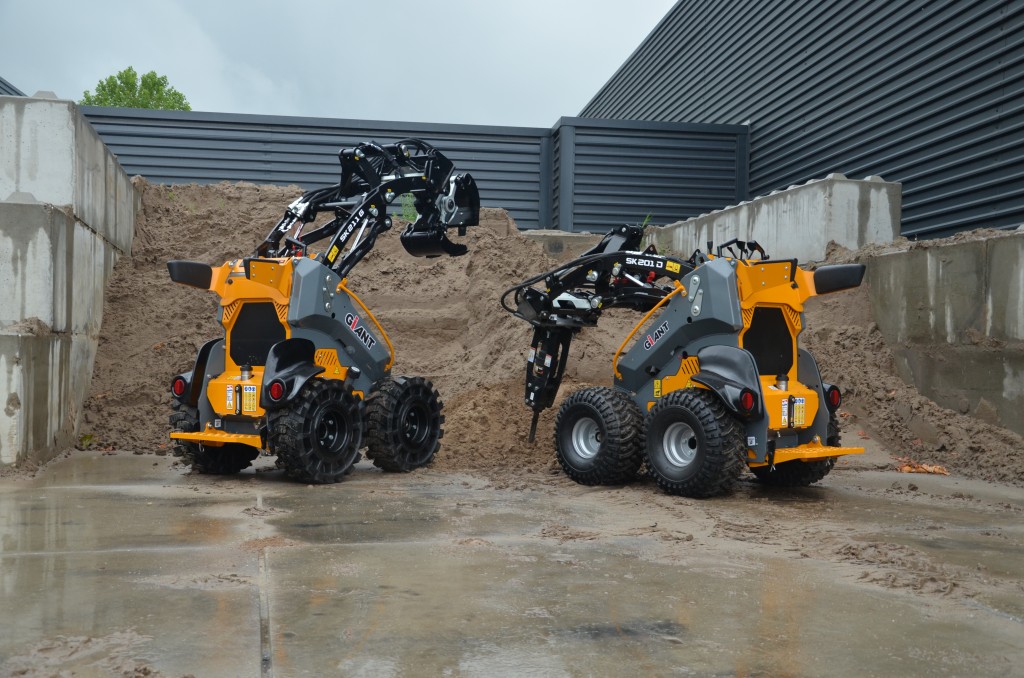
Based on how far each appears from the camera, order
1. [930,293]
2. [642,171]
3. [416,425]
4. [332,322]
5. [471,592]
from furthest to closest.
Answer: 1. [642,171]
2. [930,293]
3. [416,425]
4. [332,322]
5. [471,592]

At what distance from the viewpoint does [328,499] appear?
25.5ft

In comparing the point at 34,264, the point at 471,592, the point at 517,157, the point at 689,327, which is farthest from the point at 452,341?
the point at 471,592

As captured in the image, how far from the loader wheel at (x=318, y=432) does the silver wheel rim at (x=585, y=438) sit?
2.00 meters

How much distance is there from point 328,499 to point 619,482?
253cm

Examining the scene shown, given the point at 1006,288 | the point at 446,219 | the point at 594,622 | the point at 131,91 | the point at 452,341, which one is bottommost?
the point at 594,622

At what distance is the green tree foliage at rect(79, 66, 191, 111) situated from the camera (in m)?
42.3

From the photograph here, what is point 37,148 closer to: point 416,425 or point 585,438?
point 416,425

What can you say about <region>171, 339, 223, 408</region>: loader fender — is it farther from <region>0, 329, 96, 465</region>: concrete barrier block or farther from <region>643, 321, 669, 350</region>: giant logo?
<region>643, 321, 669, 350</region>: giant logo

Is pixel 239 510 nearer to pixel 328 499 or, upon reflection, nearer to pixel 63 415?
pixel 328 499

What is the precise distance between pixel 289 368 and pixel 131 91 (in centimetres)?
3848

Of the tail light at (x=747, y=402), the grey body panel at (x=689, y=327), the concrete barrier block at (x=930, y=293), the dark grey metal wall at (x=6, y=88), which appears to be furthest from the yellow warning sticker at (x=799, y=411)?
the dark grey metal wall at (x=6, y=88)

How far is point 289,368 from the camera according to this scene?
28.6 ft

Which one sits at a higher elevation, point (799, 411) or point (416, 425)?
point (799, 411)

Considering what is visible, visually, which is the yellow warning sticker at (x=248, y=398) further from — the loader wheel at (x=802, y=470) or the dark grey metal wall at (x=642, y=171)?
the dark grey metal wall at (x=642, y=171)
